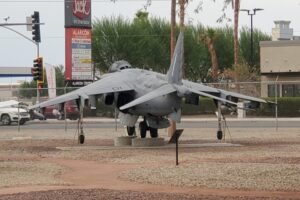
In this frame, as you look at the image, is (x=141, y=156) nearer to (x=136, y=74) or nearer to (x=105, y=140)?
(x=136, y=74)

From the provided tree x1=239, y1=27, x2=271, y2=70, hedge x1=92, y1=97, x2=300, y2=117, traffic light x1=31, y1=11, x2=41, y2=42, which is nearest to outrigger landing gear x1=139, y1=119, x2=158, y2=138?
hedge x1=92, y1=97, x2=300, y2=117

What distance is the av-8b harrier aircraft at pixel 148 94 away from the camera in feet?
81.0

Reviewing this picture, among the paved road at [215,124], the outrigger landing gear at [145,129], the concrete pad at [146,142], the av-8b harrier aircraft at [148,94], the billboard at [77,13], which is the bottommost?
the paved road at [215,124]

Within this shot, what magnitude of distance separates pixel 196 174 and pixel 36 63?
30896mm

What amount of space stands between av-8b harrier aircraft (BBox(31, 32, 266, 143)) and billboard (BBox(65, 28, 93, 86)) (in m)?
24.5

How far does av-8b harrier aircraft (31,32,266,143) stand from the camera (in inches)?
972

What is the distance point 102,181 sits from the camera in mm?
15453

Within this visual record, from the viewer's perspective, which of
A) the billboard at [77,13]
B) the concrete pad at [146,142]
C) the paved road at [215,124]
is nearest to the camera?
the concrete pad at [146,142]

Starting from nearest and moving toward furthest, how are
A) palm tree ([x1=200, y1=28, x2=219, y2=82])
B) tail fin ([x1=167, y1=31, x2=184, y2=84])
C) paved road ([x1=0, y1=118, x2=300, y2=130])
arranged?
1. tail fin ([x1=167, y1=31, x2=184, y2=84])
2. paved road ([x1=0, y1=118, x2=300, y2=130])
3. palm tree ([x1=200, y1=28, x2=219, y2=82])

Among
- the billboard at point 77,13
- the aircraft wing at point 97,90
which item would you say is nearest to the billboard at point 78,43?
the billboard at point 77,13

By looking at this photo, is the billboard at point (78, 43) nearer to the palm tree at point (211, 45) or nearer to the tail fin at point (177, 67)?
the palm tree at point (211, 45)

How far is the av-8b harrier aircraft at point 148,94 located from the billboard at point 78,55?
80.3 ft

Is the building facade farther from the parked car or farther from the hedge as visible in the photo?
the parked car

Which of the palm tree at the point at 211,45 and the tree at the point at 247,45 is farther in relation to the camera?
the tree at the point at 247,45
